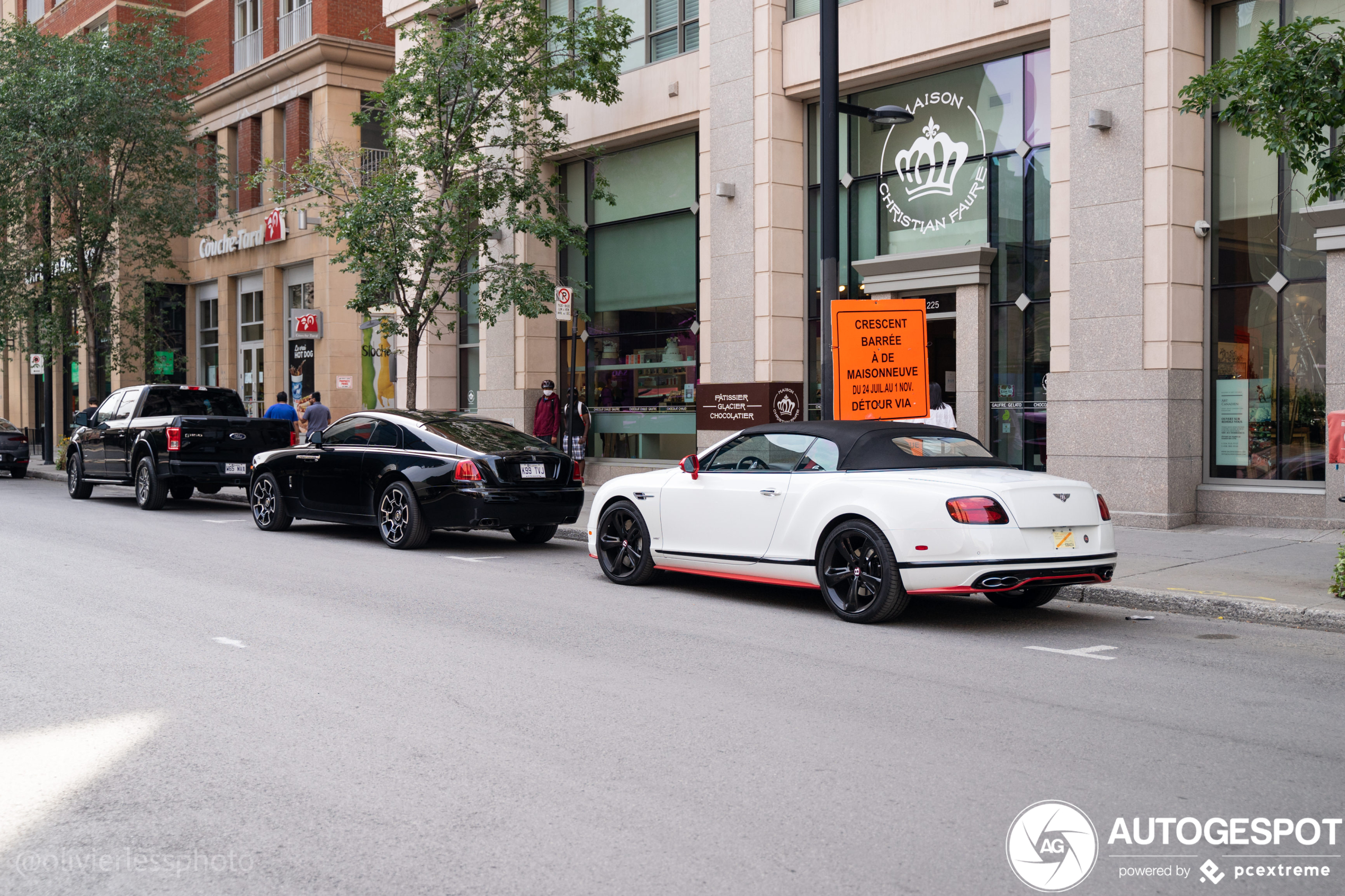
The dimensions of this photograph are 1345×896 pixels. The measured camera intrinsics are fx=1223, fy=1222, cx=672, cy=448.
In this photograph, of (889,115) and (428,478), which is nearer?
(428,478)

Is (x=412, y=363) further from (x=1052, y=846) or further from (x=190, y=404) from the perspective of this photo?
(x=1052, y=846)

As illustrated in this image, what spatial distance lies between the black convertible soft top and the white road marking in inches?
65.1

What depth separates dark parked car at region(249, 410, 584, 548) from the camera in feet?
42.1

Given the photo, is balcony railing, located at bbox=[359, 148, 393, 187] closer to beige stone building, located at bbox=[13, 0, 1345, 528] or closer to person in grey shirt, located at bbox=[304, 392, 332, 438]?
person in grey shirt, located at bbox=[304, 392, 332, 438]

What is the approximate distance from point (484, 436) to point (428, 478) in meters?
0.86

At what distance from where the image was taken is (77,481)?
20.8 m

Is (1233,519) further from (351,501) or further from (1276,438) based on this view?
(351,501)

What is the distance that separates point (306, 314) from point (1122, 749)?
28.4m

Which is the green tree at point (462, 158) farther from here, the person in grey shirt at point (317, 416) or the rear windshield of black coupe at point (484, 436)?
the rear windshield of black coupe at point (484, 436)

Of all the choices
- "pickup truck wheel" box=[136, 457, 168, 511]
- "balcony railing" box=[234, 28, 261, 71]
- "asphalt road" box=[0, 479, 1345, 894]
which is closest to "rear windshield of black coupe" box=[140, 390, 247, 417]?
"pickup truck wheel" box=[136, 457, 168, 511]

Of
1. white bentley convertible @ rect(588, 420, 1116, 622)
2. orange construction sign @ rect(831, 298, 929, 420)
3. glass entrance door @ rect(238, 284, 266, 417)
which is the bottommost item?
white bentley convertible @ rect(588, 420, 1116, 622)

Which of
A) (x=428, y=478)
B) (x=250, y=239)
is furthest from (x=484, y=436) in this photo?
(x=250, y=239)

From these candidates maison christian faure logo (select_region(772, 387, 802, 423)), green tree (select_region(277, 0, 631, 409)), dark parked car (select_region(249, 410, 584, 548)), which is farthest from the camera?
green tree (select_region(277, 0, 631, 409))

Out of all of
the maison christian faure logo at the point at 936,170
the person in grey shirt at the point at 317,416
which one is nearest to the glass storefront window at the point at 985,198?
the maison christian faure logo at the point at 936,170
